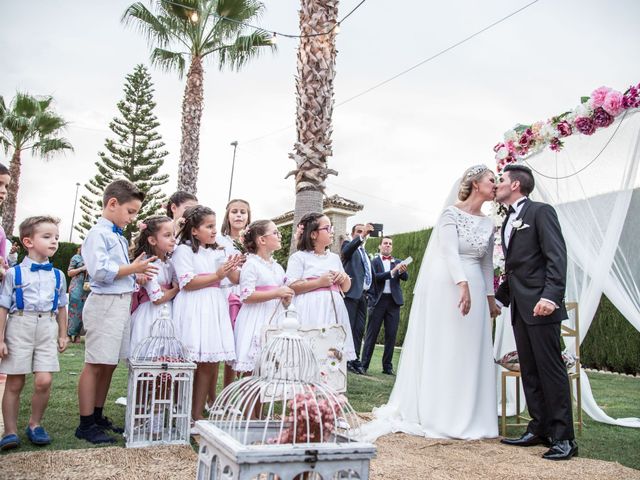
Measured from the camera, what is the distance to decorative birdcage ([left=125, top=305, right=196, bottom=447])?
3203mm

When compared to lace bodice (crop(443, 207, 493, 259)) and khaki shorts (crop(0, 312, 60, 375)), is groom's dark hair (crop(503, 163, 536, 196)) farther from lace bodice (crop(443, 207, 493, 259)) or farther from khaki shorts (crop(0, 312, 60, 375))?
khaki shorts (crop(0, 312, 60, 375))

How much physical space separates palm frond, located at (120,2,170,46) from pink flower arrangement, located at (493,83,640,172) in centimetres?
1016

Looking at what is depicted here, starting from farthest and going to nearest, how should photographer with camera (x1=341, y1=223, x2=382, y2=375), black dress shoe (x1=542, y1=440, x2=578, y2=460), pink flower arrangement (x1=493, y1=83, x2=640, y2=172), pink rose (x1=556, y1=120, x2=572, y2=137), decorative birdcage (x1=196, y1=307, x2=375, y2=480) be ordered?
1. photographer with camera (x1=341, y1=223, x2=382, y2=375)
2. pink rose (x1=556, y1=120, x2=572, y2=137)
3. pink flower arrangement (x1=493, y1=83, x2=640, y2=172)
4. black dress shoe (x1=542, y1=440, x2=578, y2=460)
5. decorative birdcage (x1=196, y1=307, x2=375, y2=480)

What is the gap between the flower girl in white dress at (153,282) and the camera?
3652 millimetres

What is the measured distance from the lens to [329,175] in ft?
20.4

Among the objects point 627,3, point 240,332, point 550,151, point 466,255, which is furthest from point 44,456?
point 627,3

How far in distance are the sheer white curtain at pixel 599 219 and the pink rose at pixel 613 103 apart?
0.10 meters

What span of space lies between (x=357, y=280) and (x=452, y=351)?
3.19m

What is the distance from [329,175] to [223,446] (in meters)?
4.86

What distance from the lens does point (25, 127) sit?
20.1 meters

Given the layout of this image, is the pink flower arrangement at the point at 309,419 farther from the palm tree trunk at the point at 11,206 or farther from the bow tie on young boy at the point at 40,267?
the palm tree trunk at the point at 11,206

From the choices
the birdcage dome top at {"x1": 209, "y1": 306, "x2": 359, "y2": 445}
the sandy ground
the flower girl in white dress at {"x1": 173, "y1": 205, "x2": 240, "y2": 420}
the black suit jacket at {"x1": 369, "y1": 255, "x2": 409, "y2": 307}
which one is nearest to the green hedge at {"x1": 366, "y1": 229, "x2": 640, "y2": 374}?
the black suit jacket at {"x1": 369, "y1": 255, "x2": 409, "y2": 307}

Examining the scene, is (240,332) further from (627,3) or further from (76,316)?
(76,316)

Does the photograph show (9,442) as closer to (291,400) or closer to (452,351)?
(291,400)
